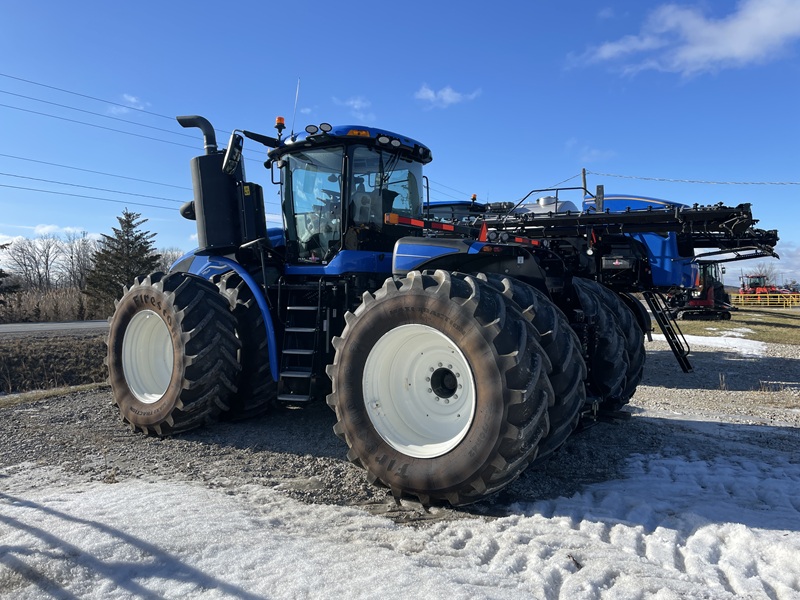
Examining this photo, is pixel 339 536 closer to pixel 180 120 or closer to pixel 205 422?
pixel 205 422

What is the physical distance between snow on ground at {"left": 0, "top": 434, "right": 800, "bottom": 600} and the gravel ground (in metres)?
0.23

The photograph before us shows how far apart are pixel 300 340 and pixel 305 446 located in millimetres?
994

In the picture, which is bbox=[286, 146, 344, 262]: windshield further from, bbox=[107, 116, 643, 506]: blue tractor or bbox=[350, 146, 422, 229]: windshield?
bbox=[350, 146, 422, 229]: windshield

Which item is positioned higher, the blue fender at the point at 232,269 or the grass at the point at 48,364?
the blue fender at the point at 232,269

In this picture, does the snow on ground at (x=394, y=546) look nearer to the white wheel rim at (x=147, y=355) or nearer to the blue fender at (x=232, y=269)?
the blue fender at (x=232, y=269)

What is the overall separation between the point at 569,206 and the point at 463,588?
9.29 m

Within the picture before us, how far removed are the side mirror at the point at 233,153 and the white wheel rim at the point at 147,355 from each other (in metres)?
1.68

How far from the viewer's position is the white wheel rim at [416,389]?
3840 millimetres

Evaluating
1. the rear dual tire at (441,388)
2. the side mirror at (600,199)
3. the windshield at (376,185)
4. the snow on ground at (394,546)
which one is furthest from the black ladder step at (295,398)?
the side mirror at (600,199)

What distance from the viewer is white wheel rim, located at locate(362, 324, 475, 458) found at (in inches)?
151

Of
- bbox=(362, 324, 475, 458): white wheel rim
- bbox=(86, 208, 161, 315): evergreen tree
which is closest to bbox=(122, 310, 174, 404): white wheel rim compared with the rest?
bbox=(362, 324, 475, 458): white wheel rim

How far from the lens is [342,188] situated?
216 inches

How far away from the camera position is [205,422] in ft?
17.7

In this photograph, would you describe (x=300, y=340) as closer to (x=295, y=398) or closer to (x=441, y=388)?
(x=295, y=398)
